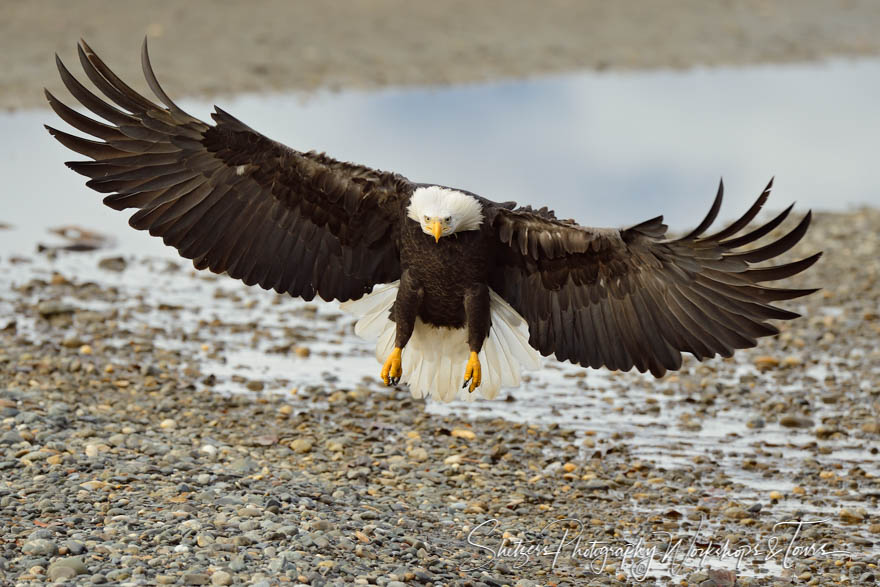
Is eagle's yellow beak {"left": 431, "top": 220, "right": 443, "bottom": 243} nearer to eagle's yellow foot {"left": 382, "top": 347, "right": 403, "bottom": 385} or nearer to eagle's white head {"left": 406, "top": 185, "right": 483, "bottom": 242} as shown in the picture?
eagle's white head {"left": 406, "top": 185, "right": 483, "bottom": 242}

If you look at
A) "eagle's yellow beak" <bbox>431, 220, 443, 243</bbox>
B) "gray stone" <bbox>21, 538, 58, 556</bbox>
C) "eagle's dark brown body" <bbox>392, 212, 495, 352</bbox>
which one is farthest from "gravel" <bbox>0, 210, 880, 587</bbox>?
"eagle's yellow beak" <bbox>431, 220, 443, 243</bbox>

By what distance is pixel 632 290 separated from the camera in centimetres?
553

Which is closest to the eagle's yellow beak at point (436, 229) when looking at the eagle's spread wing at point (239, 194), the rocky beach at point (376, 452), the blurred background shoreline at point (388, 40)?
the eagle's spread wing at point (239, 194)

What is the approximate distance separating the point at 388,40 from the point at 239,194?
1245 cm

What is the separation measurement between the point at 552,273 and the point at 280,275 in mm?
1229

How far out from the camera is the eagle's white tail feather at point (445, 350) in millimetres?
6078

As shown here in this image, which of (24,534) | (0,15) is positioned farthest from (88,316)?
(0,15)

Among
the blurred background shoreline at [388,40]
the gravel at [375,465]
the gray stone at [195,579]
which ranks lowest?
the gray stone at [195,579]

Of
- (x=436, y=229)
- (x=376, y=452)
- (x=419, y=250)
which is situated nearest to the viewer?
(x=436, y=229)

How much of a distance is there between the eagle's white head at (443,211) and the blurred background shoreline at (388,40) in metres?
10.1

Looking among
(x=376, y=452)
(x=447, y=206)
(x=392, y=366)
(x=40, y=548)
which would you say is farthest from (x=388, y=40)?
Answer: (x=40, y=548)

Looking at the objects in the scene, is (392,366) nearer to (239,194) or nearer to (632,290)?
(239,194)

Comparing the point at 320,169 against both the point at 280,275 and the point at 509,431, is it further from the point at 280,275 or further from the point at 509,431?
the point at 509,431

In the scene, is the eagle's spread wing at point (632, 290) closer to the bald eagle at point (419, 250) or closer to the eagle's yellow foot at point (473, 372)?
the bald eagle at point (419, 250)
